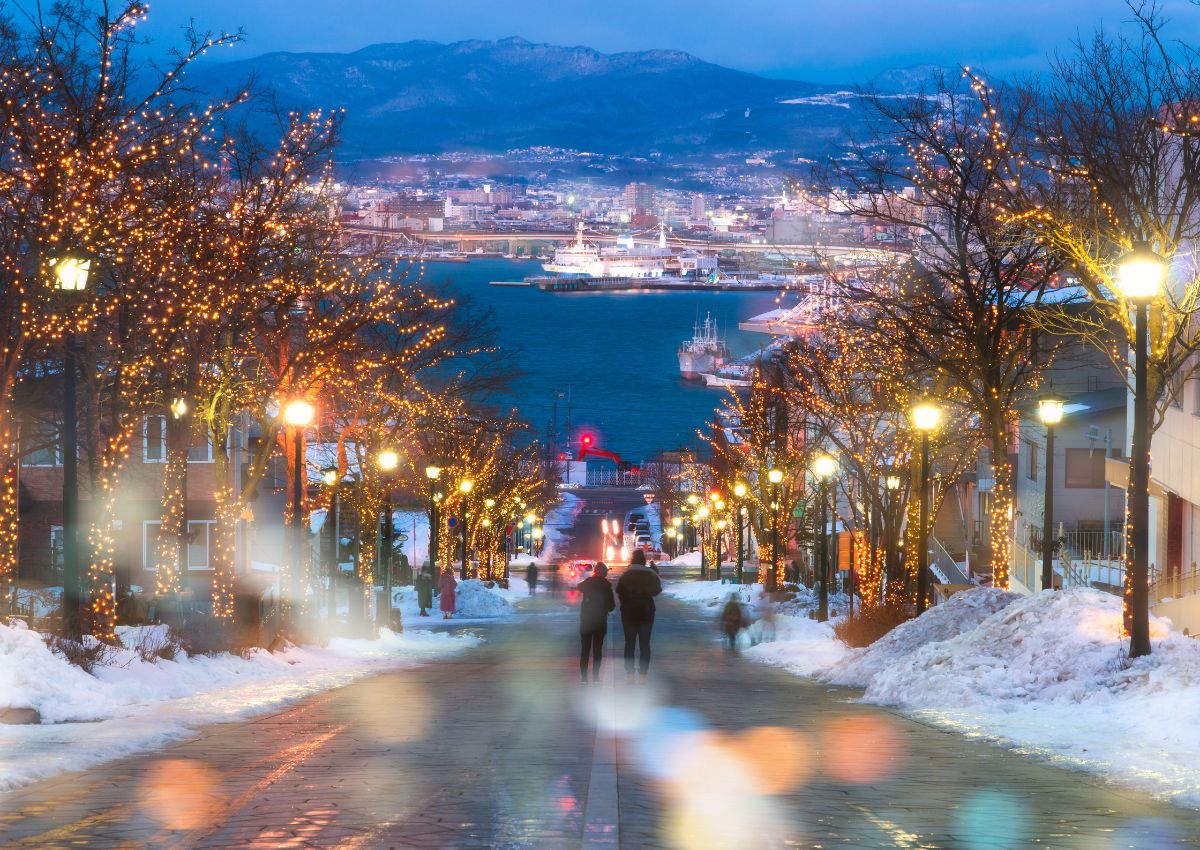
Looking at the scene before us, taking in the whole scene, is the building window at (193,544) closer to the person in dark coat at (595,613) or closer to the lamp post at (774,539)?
Answer: the lamp post at (774,539)

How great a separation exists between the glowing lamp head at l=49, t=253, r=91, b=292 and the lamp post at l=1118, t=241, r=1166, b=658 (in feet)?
39.8

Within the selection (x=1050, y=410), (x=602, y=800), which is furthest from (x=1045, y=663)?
(x=1050, y=410)

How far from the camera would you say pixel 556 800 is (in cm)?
987

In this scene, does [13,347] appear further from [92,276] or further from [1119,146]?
[1119,146]

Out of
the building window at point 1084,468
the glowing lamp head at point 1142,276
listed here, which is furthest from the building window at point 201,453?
the glowing lamp head at point 1142,276

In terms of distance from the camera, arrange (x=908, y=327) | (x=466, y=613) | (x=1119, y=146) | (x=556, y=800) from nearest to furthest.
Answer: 1. (x=556, y=800)
2. (x=1119, y=146)
3. (x=908, y=327)
4. (x=466, y=613)

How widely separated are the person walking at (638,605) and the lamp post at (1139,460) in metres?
6.10

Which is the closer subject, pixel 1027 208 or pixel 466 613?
pixel 1027 208

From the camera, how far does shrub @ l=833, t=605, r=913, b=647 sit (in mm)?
28552

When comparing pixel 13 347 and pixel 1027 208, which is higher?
pixel 1027 208

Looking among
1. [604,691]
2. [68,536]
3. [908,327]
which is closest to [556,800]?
[604,691]

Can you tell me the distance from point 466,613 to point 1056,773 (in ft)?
134

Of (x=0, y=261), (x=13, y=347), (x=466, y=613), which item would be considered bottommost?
(x=466, y=613)

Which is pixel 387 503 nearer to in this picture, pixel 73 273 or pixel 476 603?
pixel 476 603
